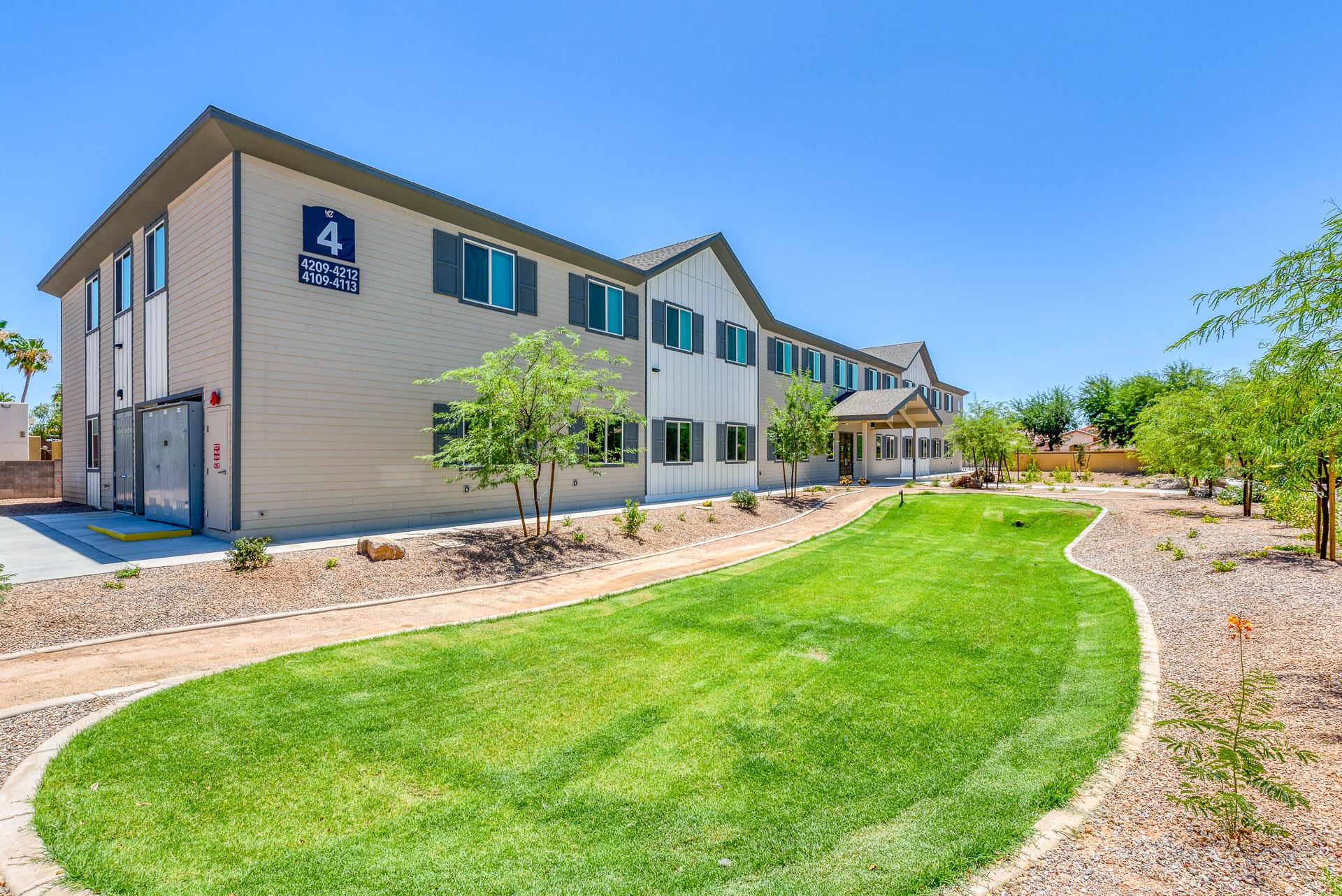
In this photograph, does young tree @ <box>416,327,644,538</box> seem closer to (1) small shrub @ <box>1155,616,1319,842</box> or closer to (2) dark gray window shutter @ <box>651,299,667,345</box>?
(2) dark gray window shutter @ <box>651,299,667,345</box>

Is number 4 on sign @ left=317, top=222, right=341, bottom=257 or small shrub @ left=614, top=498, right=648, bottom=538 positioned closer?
number 4 on sign @ left=317, top=222, right=341, bottom=257

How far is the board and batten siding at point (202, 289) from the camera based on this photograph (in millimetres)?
11266

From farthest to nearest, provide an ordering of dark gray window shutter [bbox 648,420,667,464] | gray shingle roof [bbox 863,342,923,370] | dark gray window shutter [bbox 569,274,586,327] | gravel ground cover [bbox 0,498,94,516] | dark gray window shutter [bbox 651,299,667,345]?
gray shingle roof [bbox 863,342,923,370], dark gray window shutter [bbox 651,299,667,345], dark gray window shutter [bbox 648,420,667,464], dark gray window shutter [bbox 569,274,586,327], gravel ground cover [bbox 0,498,94,516]

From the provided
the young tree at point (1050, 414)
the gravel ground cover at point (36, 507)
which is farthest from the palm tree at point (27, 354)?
the young tree at point (1050, 414)

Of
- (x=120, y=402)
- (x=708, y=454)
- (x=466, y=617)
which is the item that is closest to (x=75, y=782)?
(x=466, y=617)

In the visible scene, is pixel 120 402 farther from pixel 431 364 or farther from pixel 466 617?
pixel 466 617

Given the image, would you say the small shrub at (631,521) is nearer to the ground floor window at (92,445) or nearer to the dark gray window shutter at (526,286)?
the dark gray window shutter at (526,286)

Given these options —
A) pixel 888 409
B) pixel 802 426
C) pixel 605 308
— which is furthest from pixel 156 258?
pixel 888 409

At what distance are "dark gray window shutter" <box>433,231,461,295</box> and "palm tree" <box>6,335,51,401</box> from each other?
129 ft

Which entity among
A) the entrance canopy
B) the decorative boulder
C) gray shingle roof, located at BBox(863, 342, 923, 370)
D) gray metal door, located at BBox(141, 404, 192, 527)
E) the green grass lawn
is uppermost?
gray shingle roof, located at BBox(863, 342, 923, 370)

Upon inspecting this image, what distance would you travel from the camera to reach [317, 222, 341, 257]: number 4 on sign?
39.8ft

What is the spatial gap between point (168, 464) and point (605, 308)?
1163 centimetres

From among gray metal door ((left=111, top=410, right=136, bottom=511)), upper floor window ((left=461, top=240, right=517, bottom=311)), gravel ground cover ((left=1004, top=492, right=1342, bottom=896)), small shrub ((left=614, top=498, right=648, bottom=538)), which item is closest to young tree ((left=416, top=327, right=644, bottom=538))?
small shrub ((left=614, top=498, right=648, bottom=538))

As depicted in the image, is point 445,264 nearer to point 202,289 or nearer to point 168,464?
point 202,289
